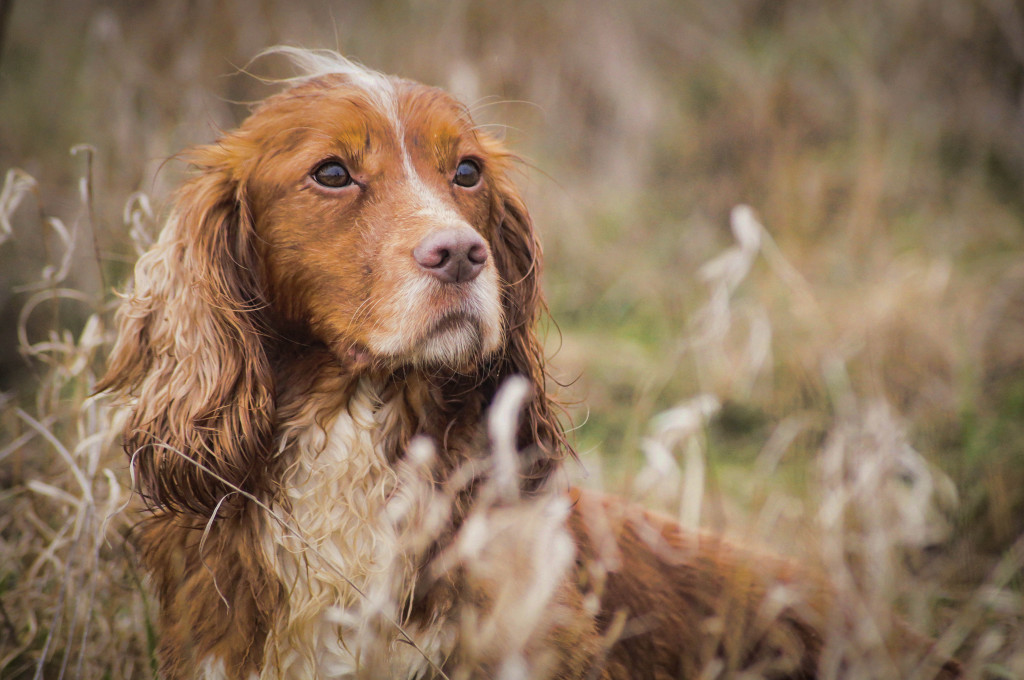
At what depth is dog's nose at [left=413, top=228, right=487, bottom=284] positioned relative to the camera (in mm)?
1809

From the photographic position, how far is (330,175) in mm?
1977

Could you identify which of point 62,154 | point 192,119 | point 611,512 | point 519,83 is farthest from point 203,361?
point 519,83

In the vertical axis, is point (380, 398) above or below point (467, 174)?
below

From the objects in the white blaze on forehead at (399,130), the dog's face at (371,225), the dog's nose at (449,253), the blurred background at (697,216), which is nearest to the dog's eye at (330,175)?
the dog's face at (371,225)

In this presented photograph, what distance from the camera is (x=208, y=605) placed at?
192cm

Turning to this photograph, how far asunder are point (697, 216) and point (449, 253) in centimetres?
456

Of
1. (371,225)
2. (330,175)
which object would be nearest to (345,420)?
(371,225)

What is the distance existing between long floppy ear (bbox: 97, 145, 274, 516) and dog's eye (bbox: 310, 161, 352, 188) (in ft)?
0.77

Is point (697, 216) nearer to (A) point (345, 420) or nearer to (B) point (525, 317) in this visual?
(B) point (525, 317)

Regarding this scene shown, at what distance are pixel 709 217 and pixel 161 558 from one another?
486 centimetres

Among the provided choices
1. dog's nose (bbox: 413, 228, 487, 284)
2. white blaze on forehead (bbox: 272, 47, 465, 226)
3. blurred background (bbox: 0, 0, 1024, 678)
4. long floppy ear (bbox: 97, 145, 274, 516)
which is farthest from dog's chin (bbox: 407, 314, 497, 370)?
blurred background (bbox: 0, 0, 1024, 678)

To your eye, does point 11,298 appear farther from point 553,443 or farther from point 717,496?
point 717,496

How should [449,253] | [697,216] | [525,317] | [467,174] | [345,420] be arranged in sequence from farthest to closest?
[697,216] < [525,317] < [467,174] < [345,420] < [449,253]

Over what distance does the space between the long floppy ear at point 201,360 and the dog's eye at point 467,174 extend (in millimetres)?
552
